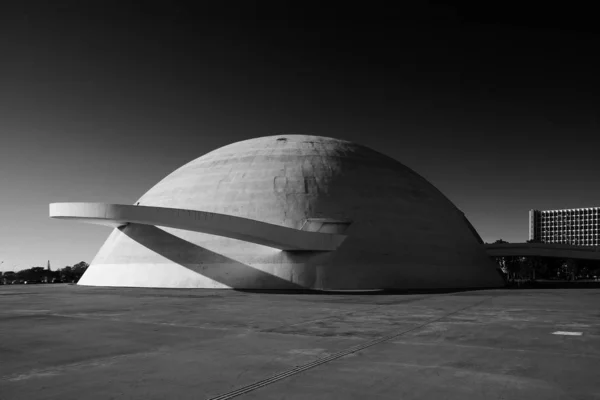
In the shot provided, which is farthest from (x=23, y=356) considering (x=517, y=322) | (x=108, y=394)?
(x=517, y=322)

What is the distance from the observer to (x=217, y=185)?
141ft

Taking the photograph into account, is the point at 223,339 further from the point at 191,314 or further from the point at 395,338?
the point at 191,314

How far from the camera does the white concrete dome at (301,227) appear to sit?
125 ft

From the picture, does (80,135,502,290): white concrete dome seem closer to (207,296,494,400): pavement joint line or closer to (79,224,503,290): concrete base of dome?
(79,224,503,290): concrete base of dome

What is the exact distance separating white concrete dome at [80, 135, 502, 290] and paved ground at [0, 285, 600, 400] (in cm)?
2027

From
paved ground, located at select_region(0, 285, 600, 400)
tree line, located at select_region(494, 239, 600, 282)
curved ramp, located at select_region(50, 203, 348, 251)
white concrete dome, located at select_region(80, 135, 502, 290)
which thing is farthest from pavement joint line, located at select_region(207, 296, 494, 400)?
tree line, located at select_region(494, 239, 600, 282)

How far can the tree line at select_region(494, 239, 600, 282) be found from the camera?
108 meters

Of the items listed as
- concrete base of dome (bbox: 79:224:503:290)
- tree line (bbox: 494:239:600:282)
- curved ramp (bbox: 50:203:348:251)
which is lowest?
tree line (bbox: 494:239:600:282)

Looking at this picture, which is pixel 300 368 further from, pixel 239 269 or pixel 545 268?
pixel 545 268

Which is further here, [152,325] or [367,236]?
[367,236]

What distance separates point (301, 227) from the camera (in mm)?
39031

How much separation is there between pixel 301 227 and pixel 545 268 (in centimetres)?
9623

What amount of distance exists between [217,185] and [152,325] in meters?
28.3

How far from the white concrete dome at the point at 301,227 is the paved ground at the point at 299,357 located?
20.3 m
